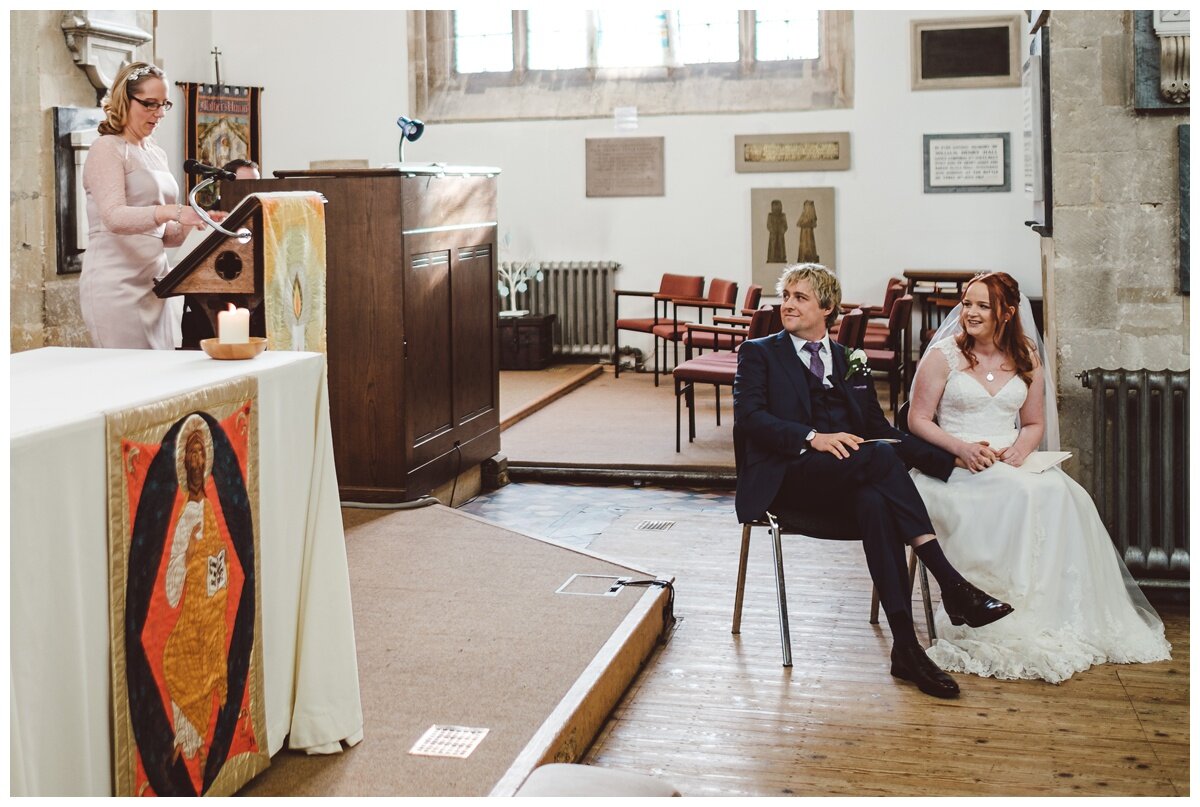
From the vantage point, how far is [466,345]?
6117 mm

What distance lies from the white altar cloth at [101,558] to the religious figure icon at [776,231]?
762 centimetres

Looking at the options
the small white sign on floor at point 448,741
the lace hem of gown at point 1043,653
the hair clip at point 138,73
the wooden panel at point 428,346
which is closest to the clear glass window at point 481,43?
the wooden panel at point 428,346

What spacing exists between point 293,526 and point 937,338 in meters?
2.41

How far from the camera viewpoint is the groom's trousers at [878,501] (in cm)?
385

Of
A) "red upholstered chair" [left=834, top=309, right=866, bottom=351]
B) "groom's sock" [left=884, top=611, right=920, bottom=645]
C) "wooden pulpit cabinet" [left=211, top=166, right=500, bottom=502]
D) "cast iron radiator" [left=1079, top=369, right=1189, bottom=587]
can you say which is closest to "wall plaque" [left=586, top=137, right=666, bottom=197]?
"red upholstered chair" [left=834, top=309, right=866, bottom=351]

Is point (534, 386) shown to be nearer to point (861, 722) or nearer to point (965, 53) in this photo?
point (965, 53)

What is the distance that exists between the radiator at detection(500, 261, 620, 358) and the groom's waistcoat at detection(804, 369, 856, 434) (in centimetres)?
663

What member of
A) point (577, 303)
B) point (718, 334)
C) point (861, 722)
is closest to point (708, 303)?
point (718, 334)

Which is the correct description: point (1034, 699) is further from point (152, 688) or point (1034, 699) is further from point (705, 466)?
point (705, 466)

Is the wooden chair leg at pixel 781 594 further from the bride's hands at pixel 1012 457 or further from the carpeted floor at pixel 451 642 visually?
the bride's hands at pixel 1012 457

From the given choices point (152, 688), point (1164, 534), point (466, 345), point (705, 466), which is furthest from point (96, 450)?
point (705, 466)

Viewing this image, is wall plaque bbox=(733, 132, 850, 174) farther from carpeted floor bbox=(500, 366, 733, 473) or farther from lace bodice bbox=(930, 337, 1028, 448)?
lace bodice bbox=(930, 337, 1028, 448)

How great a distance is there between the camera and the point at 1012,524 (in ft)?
13.2

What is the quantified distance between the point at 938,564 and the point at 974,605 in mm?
149
